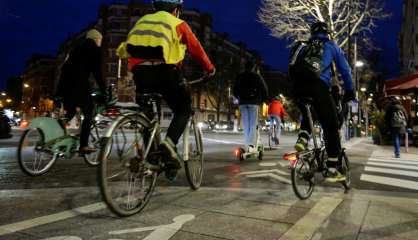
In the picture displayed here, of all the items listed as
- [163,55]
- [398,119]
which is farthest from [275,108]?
[163,55]

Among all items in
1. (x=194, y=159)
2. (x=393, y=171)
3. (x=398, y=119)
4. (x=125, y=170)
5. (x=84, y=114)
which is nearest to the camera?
(x=125, y=170)

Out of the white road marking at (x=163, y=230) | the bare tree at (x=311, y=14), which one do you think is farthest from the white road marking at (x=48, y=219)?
the bare tree at (x=311, y=14)

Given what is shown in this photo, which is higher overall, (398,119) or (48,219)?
(398,119)

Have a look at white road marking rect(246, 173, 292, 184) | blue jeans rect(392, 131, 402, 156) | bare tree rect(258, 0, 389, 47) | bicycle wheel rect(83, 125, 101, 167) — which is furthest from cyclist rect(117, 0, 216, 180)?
bare tree rect(258, 0, 389, 47)

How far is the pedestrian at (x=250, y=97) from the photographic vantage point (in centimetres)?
871

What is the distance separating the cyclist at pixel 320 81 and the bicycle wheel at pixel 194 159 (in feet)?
3.78

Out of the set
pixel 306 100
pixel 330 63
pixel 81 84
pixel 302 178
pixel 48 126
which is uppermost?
pixel 330 63

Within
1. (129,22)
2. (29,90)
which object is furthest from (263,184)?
(29,90)

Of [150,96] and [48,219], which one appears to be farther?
[150,96]

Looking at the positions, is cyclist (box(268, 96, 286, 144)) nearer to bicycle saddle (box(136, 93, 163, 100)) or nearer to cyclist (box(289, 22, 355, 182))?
cyclist (box(289, 22, 355, 182))

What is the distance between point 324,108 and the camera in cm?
473

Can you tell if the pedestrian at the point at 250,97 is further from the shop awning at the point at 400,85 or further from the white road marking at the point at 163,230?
the shop awning at the point at 400,85

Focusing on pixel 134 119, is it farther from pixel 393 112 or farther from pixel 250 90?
pixel 393 112

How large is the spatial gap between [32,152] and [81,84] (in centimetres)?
115
